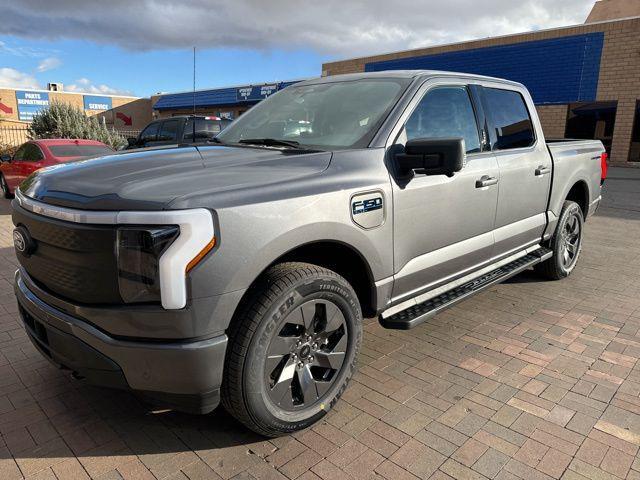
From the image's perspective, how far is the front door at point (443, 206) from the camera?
3052 mm

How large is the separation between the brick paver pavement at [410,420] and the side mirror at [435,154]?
1.41 meters

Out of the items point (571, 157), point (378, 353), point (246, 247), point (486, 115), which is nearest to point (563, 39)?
point (571, 157)

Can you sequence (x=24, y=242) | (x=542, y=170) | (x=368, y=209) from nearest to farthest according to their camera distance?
1. (x=24, y=242)
2. (x=368, y=209)
3. (x=542, y=170)

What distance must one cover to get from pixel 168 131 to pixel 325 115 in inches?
377

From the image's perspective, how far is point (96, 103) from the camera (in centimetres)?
4838

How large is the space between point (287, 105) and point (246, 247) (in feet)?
6.47

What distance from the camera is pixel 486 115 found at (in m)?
3.99

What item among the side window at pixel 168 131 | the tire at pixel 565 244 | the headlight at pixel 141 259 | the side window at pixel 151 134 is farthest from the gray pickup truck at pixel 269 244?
the side window at pixel 151 134

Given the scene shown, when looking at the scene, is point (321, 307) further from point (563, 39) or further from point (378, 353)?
point (563, 39)

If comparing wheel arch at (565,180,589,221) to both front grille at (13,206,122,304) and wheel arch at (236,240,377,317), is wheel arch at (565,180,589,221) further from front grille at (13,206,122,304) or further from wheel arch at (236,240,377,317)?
front grille at (13,206,122,304)

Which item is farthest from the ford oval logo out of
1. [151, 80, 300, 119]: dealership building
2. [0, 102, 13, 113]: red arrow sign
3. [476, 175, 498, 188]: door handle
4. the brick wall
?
[0, 102, 13, 113]: red arrow sign

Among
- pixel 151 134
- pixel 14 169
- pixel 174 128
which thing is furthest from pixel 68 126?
pixel 174 128

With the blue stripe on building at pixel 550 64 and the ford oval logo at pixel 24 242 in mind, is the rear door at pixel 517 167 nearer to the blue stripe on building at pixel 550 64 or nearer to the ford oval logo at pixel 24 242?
the ford oval logo at pixel 24 242

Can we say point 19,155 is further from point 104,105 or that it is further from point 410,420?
point 104,105
